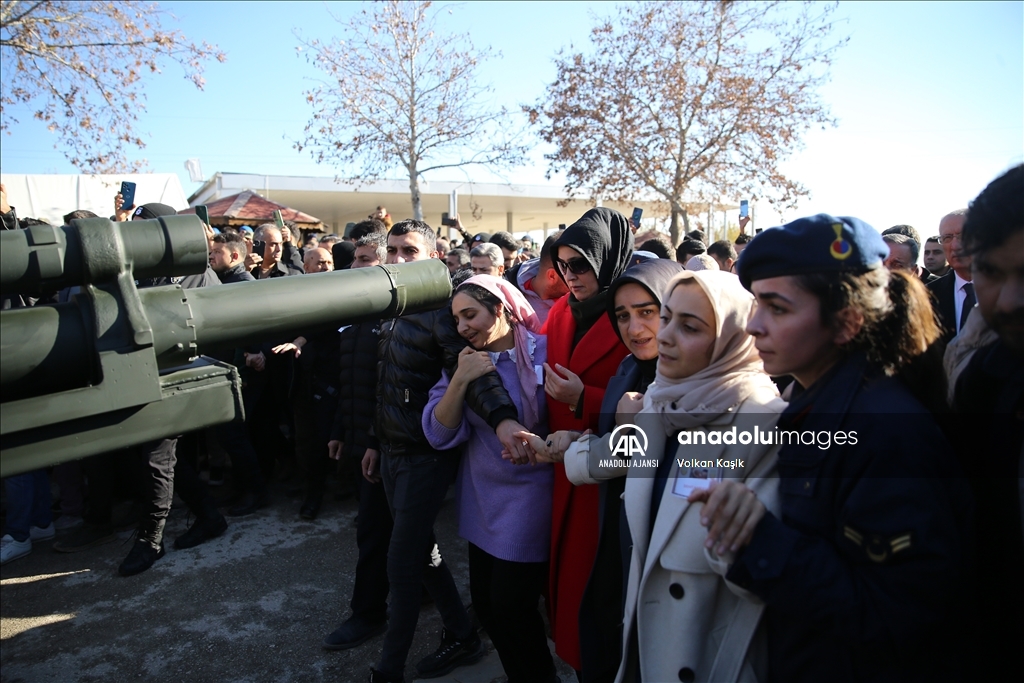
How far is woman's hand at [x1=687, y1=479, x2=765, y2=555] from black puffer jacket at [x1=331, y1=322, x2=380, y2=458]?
2608 millimetres

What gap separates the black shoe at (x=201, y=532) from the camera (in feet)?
15.3

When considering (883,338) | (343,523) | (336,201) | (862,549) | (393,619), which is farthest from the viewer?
(336,201)

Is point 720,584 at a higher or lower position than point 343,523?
higher

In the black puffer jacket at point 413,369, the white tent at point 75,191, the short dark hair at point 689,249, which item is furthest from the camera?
the white tent at point 75,191

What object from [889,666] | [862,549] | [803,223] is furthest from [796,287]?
[889,666]

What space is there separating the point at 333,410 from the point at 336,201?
28.4 m

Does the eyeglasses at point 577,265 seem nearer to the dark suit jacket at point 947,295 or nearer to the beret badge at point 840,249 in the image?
the beret badge at point 840,249

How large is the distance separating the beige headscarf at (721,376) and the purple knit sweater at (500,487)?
1070 mm

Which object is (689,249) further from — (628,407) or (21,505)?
(21,505)

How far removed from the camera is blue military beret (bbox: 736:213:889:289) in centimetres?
143

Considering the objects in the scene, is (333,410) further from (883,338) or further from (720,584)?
(883,338)

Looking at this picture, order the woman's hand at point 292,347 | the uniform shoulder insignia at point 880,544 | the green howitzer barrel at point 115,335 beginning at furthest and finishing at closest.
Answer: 1. the woman's hand at point 292,347
2. the uniform shoulder insignia at point 880,544
3. the green howitzer barrel at point 115,335

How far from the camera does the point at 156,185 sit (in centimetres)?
1303

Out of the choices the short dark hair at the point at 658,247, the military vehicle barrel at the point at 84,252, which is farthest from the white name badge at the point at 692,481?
the short dark hair at the point at 658,247
